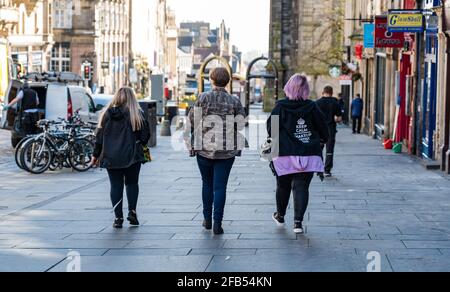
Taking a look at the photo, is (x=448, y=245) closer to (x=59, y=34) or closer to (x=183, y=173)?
(x=183, y=173)

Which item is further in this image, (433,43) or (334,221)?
(433,43)

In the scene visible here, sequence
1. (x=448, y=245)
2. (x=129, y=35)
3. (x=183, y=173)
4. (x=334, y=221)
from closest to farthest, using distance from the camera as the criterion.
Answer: (x=448, y=245) < (x=334, y=221) < (x=183, y=173) < (x=129, y=35)

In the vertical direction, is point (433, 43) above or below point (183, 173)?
above

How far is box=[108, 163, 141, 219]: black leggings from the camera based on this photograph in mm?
12883

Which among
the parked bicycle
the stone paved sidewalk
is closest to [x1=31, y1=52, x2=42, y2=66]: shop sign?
the parked bicycle

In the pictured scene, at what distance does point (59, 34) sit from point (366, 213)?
7279 cm

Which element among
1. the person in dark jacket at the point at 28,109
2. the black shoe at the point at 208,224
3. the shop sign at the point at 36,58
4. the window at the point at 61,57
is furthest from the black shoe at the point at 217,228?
the window at the point at 61,57

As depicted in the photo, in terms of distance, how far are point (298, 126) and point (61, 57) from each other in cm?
7414

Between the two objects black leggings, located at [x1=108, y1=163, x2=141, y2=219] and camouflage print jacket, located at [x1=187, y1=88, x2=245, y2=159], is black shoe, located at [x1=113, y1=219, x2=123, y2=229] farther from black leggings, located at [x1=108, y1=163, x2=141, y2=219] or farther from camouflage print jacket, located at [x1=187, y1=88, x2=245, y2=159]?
camouflage print jacket, located at [x1=187, y1=88, x2=245, y2=159]

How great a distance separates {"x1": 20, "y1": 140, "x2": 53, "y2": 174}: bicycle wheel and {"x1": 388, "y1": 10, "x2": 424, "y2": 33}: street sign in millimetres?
8256

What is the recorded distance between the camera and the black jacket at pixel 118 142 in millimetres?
12773
